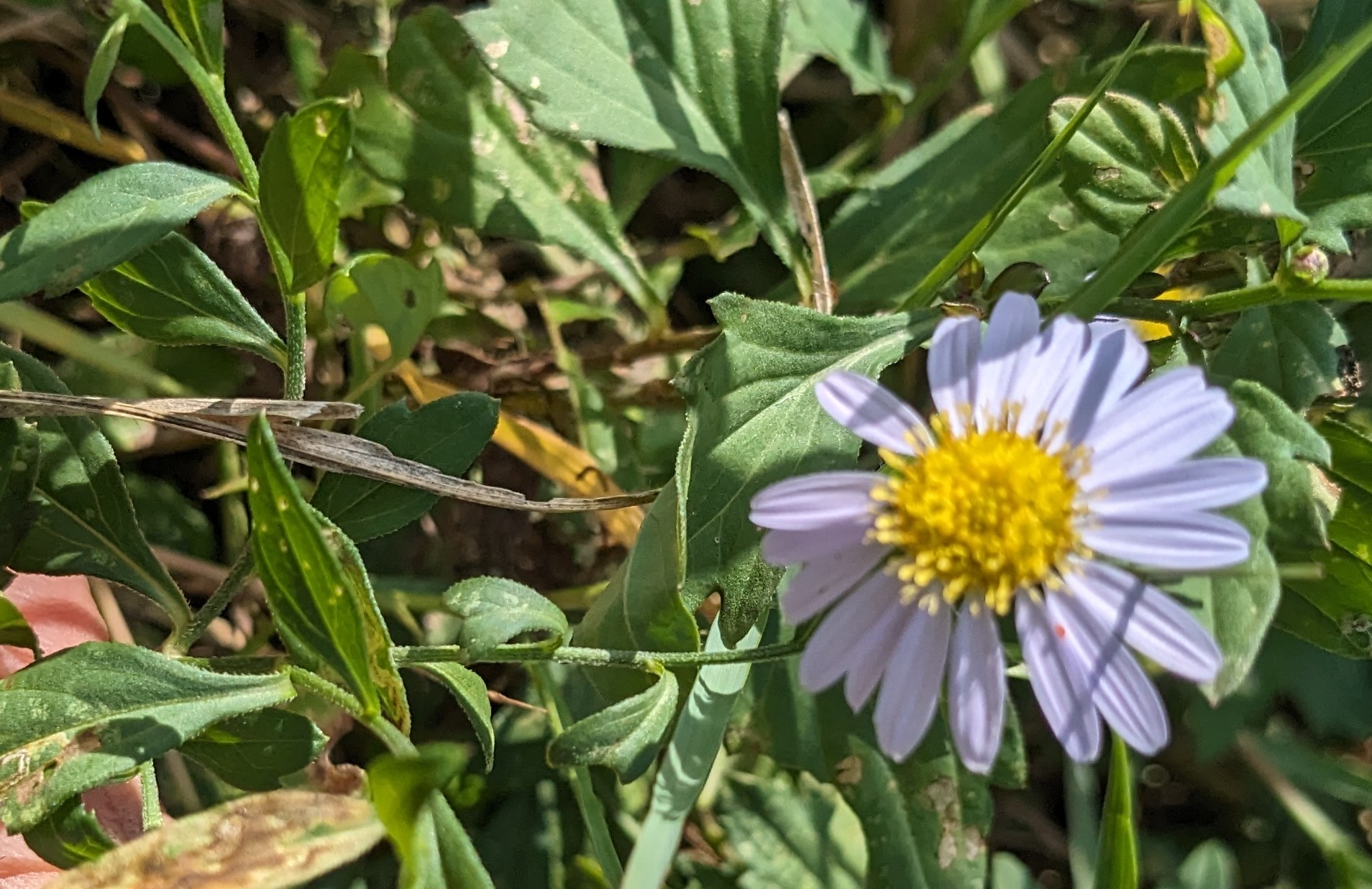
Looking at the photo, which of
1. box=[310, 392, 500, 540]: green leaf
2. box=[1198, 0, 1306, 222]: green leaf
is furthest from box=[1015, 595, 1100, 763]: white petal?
box=[310, 392, 500, 540]: green leaf

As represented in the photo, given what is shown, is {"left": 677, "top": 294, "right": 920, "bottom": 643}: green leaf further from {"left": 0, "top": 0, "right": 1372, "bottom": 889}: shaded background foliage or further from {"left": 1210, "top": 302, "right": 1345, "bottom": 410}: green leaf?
{"left": 1210, "top": 302, "right": 1345, "bottom": 410}: green leaf

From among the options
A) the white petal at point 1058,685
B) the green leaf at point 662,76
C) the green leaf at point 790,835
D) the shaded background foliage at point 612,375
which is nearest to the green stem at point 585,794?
the shaded background foliage at point 612,375

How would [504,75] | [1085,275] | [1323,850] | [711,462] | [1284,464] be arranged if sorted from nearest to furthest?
1. [1284,464]
2. [711,462]
3. [504,75]
4. [1085,275]
5. [1323,850]

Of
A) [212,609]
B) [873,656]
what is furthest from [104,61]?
[873,656]

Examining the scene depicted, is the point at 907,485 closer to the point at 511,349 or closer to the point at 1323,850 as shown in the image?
the point at 511,349

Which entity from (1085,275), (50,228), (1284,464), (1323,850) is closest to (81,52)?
(50,228)

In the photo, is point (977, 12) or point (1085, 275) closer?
point (1085, 275)

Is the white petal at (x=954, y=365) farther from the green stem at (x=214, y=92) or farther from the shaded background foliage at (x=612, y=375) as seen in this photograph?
the green stem at (x=214, y=92)

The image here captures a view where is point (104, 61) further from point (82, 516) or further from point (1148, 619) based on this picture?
point (1148, 619)
